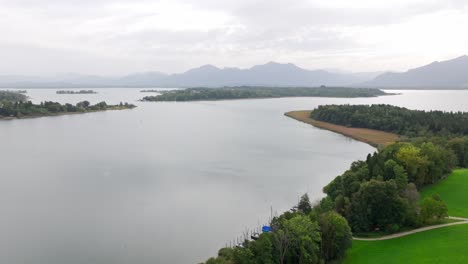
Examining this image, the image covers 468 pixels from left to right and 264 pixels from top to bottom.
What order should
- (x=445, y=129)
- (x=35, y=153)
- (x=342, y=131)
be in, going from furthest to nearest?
(x=342, y=131)
(x=445, y=129)
(x=35, y=153)

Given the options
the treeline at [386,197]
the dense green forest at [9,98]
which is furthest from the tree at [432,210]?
the dense green forest at [9,98]

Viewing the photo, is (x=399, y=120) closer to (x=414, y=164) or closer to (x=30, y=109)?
(x=414, y=164)

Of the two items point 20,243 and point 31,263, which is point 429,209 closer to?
point 31,263

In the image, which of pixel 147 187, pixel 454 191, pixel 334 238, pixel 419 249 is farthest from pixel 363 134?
pixel 334 238

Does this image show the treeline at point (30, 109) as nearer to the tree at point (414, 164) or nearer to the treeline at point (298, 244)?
the tree at point (414, 164)

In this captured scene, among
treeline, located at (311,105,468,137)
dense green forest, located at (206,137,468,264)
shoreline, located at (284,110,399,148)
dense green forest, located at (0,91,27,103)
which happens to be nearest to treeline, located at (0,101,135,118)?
dense green forest, located at (0,91,27,103)

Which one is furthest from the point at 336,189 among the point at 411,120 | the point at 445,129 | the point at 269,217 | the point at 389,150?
the point at 411,120
